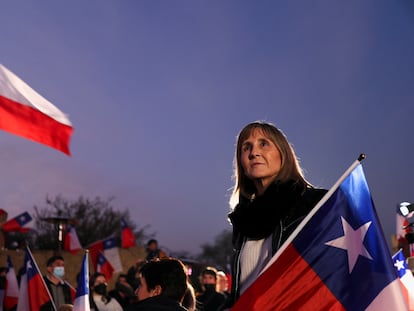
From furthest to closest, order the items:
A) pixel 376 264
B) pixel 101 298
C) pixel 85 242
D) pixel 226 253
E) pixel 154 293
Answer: pixel 226 253
pixel 85 242
pixel 101 298
pixel 154 293
pixel 376 264

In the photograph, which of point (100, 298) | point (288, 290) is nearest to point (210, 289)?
point (100, 298)

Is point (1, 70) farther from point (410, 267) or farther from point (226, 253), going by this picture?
point (226, 253)

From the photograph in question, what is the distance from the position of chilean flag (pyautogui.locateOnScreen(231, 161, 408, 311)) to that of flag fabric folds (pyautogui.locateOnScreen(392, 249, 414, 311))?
3292 mm

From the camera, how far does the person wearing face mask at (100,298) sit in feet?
30.2

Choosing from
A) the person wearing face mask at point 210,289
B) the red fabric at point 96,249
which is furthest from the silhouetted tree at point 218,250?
the person wearing face mask at point 210,289

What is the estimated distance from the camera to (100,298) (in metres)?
9.31

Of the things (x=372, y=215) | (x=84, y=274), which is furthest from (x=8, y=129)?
(x=84, y=274)

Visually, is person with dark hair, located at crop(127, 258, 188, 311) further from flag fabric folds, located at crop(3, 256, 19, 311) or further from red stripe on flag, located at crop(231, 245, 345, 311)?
flag fabric folds, located at crop(3, 256, 19, 311)

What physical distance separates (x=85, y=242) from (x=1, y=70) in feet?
130

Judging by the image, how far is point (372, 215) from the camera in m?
2.31

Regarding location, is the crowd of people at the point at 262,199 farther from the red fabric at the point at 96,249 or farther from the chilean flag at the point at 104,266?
the red fabric at the point at 96,249

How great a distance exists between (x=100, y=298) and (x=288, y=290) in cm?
755

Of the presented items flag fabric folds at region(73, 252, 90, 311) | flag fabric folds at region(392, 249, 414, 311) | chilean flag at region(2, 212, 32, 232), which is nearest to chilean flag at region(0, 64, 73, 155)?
flag fabric folds at region(392, 249, 414, 311)

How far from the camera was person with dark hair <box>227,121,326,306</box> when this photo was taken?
236 cm
